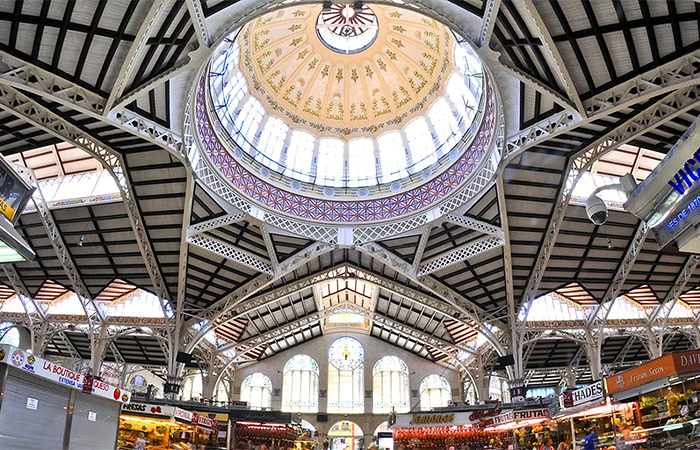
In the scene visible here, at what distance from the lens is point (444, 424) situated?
32812 millimetres

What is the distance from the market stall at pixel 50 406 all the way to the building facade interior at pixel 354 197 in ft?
0.31

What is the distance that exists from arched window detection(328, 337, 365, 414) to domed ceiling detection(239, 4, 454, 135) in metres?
24.6

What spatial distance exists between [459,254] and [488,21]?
15.0m

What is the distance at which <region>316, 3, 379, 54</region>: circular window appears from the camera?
96.1 ft

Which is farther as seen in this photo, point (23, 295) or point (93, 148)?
point (23, 295)

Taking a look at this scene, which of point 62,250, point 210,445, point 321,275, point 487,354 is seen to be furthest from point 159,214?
point 487,354

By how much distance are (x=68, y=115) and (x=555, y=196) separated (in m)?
20.6

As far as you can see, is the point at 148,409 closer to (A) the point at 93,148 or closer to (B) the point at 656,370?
(A) the point at 93,148

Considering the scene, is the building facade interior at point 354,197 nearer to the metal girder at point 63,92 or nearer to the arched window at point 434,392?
the metal girder at point 63,92

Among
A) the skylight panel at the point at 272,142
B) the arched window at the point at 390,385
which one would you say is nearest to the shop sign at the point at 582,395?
the skylight panel at the point at 272,142

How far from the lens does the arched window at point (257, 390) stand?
4788 centimetres

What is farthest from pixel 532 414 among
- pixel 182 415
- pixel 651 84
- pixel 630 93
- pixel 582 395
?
pixel 182 415

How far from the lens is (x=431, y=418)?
112 ft

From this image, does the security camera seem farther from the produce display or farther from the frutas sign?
the produce display
